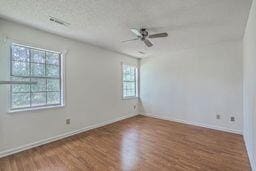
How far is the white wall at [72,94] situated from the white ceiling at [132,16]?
32 centimetres

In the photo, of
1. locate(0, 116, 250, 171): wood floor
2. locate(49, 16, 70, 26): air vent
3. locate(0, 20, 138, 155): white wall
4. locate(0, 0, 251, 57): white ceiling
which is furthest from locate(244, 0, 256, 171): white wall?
locate(0, 20, 138, 155): white wall

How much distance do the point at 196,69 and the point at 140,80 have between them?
228 centimetres

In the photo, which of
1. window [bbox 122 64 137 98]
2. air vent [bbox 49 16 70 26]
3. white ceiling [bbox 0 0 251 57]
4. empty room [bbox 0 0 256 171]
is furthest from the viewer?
window [bbox 122 64 137 98]

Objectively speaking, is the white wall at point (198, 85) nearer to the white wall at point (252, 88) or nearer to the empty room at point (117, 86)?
the empty room at point (117, 86)

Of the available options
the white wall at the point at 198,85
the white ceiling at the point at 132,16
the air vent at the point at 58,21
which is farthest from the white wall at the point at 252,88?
the air vent at the point at 58,21

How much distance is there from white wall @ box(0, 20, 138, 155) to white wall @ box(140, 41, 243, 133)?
3.53ft

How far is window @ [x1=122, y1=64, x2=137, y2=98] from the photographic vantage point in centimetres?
545

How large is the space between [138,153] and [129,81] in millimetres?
3364

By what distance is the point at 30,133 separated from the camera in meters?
2.86

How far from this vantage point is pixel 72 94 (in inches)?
143

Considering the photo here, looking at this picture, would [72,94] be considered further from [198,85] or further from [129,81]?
[198,85]

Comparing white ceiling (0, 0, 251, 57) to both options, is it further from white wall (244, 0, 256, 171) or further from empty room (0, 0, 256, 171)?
white wall (244, 0, 256, 171)

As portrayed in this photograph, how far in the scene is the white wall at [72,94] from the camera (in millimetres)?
2590

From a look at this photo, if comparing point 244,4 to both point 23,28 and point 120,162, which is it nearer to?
point 120,162
